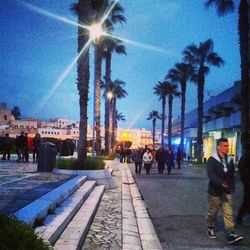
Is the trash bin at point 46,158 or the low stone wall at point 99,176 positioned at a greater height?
the trash bin at point 46,158

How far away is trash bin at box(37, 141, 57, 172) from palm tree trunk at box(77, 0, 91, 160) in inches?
46.3

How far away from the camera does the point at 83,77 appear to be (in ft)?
61.0

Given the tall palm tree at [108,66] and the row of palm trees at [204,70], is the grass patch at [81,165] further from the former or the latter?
the tall palm tree at [108,66]

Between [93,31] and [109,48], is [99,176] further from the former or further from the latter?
[109,48]

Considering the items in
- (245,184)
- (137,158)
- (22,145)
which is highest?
(22,145)

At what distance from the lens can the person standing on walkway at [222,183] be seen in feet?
26.2

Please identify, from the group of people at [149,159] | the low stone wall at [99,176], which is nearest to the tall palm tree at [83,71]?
the low stone wall at [99,176]

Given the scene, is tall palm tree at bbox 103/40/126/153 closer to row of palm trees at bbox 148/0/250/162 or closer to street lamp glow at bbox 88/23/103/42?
row of palm trees at bbox 148/0/250/162

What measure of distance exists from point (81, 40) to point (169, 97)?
6715 centimetres

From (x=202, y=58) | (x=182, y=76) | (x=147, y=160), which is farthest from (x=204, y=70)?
(x=147, y=160)

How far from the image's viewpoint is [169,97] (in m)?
85.2

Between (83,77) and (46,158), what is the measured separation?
11.7 feet

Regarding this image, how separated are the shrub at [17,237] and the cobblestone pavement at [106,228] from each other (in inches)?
90.9

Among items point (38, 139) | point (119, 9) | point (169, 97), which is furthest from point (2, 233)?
point (169, 97)
